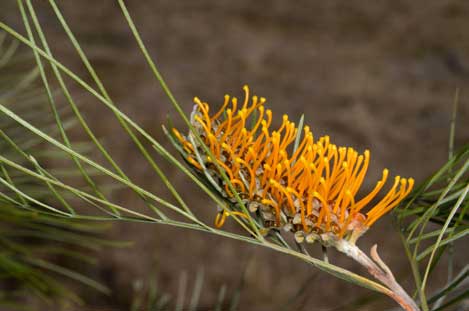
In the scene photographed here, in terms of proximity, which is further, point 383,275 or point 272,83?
point 272,83

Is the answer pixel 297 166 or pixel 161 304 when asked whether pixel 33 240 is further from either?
pixel 297 166

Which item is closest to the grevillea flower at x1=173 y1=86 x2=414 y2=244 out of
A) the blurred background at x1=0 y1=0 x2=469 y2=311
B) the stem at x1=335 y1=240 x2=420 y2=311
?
the stem at x1=335 y1=240 x2=420 y2=311

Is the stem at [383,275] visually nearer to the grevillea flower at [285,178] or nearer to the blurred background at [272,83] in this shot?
the grevillea flower at [285,178]

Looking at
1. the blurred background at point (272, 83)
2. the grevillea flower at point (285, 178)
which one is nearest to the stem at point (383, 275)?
the grevillea flower at point (285, 178)

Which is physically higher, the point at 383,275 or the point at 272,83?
the point at 272,83

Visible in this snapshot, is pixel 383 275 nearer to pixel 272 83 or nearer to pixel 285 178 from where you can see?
pixel 285 178

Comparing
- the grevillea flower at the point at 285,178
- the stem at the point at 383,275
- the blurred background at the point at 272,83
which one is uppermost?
the blurred background at the point at 272,83

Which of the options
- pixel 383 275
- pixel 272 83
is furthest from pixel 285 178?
pixel 272 83

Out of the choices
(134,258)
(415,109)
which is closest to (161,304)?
(134,258)
